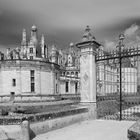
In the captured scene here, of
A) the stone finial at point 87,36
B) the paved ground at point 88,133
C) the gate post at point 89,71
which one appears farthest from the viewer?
the stone finial at point 87,36

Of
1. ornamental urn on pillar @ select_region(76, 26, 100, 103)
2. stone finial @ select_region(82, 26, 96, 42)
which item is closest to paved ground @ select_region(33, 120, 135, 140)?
ornamental urn on pillar @ select_region(76, 26, 100, 103)

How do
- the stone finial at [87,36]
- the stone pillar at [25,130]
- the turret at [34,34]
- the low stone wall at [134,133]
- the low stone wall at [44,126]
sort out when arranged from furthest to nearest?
the turret at [34,34] < the stone finial at [87,36] < the stone pillar at [25,130] < the low stone wall at [44,126] < the low stone wall at [134,133]

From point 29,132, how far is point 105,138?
10.7 feet

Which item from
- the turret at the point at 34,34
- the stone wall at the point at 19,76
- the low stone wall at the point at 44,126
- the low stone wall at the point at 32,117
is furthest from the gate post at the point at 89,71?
the turret at the point at 34,34

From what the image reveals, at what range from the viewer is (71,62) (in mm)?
67500

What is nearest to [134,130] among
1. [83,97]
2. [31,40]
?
[83,97]

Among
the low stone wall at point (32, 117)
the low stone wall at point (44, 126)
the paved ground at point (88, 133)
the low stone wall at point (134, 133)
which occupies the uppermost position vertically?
the low stone wall at point (134, 133)

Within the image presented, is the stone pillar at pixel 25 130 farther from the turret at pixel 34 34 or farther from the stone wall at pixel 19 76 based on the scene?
the turret at pixel 34 34

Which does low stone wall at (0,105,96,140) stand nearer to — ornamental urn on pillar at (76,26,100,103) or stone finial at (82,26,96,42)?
ornamental urn on pillar at (76,26,100,103)

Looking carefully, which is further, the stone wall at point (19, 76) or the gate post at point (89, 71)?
the stone wall at point (19, 76)

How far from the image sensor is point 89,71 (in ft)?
36.7

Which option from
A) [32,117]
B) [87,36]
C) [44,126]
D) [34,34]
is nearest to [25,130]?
[32,117]

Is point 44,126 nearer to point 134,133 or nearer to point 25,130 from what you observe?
point 25,130

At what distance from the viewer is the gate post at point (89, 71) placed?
11.1 m
